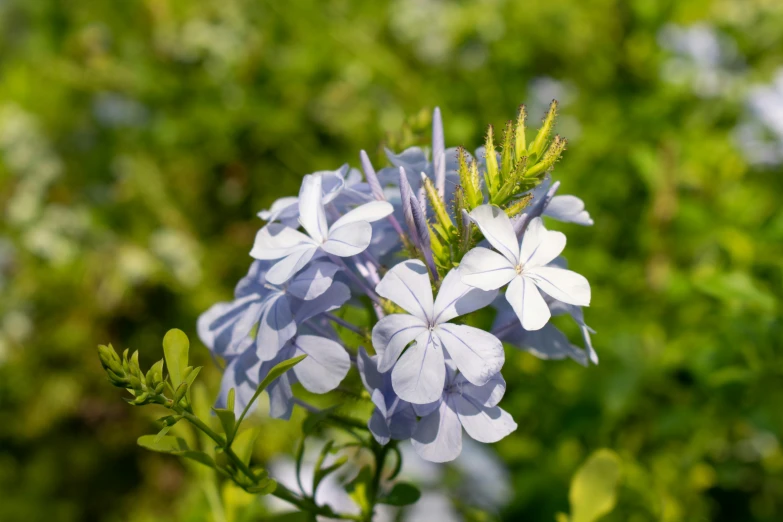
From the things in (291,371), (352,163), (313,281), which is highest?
(352,163)

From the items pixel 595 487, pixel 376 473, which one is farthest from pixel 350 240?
pixel 595 487

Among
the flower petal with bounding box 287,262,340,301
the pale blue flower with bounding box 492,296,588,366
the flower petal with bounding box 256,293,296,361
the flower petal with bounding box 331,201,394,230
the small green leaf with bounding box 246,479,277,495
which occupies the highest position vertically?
the flower petal with bounding box 331,201,394,230

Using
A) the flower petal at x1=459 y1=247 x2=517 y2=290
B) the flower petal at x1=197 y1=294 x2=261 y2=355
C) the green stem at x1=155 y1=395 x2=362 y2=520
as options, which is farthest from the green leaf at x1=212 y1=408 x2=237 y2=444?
the flower petal at x1=459 y1=247 x2=517 y2=290

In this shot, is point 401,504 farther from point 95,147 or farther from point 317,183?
point 95,147

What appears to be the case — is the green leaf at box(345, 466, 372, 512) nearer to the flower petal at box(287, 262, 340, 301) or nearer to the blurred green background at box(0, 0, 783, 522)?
the flower petal at box(287, 262, 340, 301)

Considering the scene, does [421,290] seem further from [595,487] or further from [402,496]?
[595,487]

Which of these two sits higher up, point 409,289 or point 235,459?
point 409,289

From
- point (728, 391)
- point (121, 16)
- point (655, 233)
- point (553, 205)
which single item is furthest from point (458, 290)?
point (121, 16)

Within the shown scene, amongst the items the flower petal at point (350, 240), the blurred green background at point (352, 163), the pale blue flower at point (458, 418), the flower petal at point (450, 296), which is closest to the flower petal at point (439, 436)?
the pale blue flower at point (458, 418)
